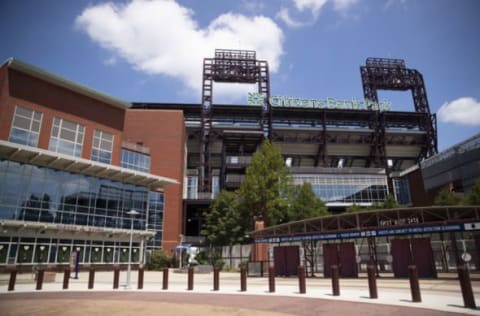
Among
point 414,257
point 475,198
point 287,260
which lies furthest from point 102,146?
point 475,198

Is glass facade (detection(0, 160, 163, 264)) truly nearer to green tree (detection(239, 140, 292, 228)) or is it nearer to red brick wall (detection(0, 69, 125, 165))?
red brick wall (detection(0, 69, 125, 165))

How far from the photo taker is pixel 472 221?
17297 mm

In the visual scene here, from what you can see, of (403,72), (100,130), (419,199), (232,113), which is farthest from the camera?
(403,72)

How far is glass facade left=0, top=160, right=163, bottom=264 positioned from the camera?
28.3 metres

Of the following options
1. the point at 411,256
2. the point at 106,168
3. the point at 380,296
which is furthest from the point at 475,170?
the point at 106,168

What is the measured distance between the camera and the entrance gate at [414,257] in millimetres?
19453

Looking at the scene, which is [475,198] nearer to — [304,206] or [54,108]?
[304,206]

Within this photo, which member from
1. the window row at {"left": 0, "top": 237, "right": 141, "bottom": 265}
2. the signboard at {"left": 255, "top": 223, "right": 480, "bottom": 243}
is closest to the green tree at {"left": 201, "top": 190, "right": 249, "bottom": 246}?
the window row at {"left": 0, "top": 237, "right": 141, "bottom": 265}

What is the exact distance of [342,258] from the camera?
2172 cm

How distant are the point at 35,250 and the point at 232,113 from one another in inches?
1906

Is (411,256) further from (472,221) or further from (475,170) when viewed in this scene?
(475,170)

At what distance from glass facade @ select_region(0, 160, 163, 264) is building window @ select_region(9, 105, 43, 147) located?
10.2 ft

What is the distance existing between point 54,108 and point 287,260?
28308 mm

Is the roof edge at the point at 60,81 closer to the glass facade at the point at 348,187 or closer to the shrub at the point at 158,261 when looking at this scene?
the shrub at the point at 158,261
